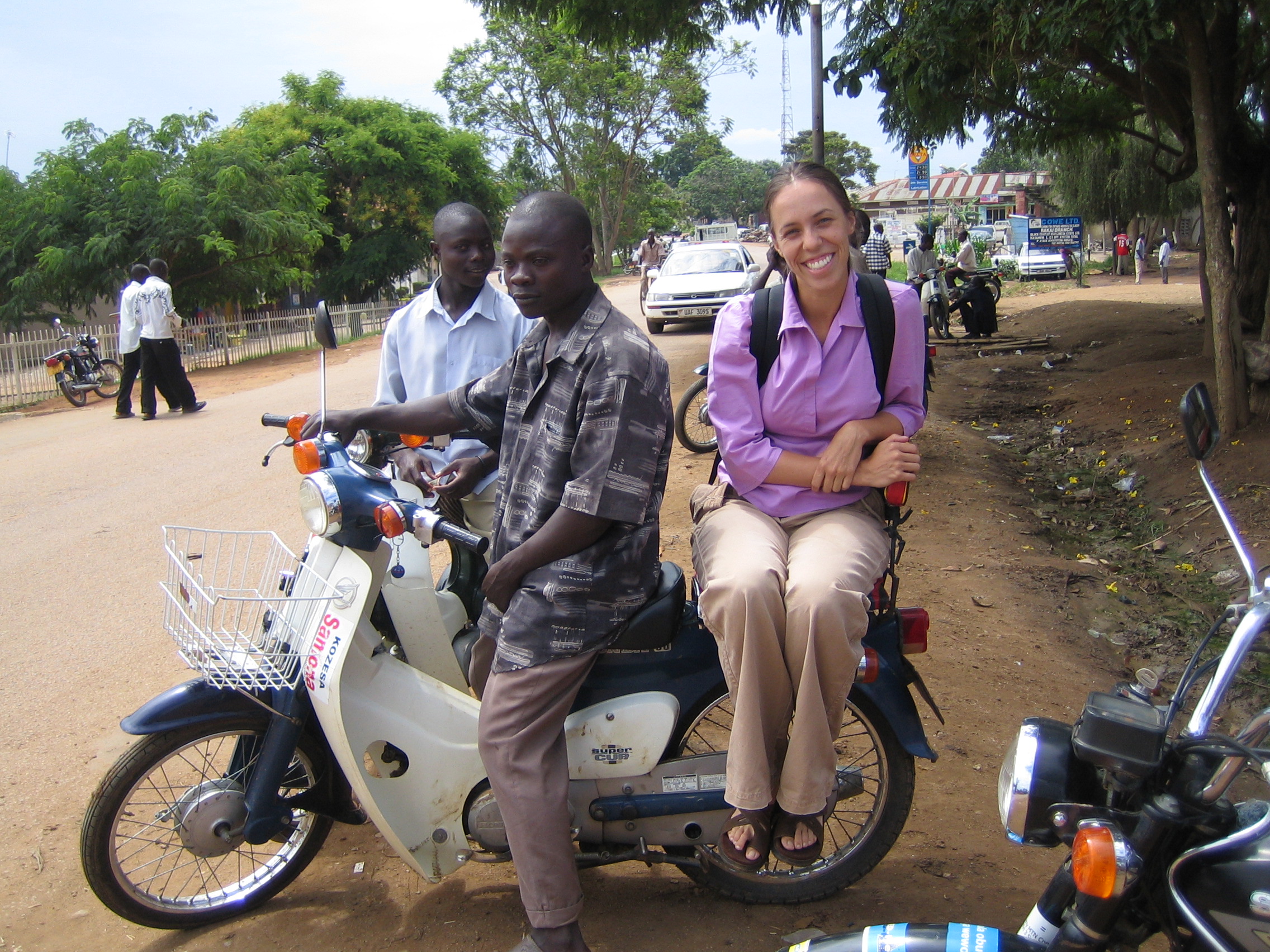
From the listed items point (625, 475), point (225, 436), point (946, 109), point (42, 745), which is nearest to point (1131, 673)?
point (625, 475)

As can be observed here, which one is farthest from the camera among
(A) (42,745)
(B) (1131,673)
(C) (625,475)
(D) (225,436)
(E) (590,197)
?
(E) (590,197)

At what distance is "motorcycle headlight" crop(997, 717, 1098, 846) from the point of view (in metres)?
1.49

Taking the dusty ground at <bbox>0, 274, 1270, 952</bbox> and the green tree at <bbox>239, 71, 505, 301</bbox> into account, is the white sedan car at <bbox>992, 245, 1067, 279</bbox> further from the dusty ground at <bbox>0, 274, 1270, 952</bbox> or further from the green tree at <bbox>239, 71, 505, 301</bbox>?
the dusty ground at <bbox>0, 274, 1270, 952</bbox>

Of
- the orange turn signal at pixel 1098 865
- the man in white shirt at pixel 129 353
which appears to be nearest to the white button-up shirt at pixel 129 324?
the man in white shirt at pixel 129 353

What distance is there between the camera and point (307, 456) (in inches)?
93.4

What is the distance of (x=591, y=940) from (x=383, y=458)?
5.32ft

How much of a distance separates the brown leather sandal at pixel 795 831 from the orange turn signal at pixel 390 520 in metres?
1.14

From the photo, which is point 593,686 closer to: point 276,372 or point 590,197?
point 276,372

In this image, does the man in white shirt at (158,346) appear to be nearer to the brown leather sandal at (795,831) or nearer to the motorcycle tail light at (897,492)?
the motorcycle tail light at (897,492)

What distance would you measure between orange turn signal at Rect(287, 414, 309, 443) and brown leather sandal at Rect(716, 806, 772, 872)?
4.96 feet

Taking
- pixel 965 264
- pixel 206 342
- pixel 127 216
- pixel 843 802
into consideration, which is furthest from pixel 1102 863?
pixel 127 216

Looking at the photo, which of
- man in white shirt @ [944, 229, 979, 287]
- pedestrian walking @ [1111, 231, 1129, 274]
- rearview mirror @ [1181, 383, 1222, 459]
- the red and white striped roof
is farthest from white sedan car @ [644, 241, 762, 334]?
the red and white striped roof

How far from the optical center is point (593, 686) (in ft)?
8.30

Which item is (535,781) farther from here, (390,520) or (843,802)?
(843,802)
